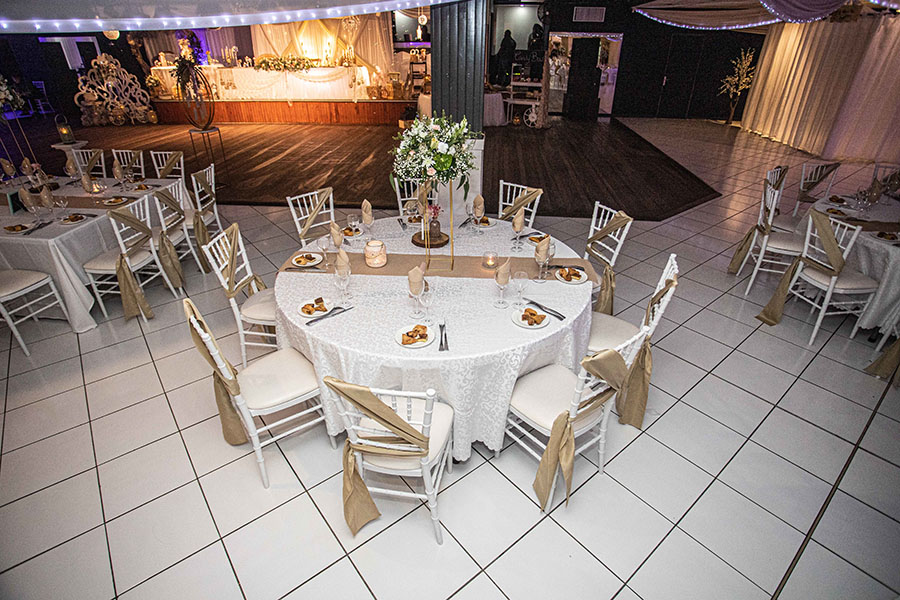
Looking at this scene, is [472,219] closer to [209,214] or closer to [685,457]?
[685,457]

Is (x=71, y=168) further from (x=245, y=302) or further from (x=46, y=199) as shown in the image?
(x=245, y=302)

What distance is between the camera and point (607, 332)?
8.92 feet

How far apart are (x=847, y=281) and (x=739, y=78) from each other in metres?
10.8

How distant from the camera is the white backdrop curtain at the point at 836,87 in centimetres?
748

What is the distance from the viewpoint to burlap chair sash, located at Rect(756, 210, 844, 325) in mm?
3074

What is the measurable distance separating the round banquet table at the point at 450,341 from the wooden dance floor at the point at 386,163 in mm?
3510

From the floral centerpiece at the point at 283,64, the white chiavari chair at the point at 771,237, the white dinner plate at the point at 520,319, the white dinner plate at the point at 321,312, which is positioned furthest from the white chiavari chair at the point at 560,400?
the floral centerpiece at the point at 283,64

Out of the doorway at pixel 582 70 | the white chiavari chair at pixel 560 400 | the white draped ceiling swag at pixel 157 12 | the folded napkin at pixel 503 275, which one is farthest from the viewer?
the doorway at pixel 582 70

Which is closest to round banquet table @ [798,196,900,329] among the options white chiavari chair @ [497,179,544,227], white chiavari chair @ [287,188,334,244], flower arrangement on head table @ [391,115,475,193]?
white chiavari chair @ [497,179,544,227]

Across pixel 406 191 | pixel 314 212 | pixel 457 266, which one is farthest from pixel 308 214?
pixel 457 266

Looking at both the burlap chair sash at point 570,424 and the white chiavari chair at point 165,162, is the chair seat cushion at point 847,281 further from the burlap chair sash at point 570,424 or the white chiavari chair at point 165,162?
the white chiavari chair at point 165,162

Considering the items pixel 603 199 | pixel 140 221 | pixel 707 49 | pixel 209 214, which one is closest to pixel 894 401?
pixel 603 199

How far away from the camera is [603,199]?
6156mm

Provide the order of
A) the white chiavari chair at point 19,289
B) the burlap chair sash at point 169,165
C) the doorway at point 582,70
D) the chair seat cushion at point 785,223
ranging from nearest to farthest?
the white chiavari chair at point 19,289 < the chair seat cushion at point 785,223 < the burlap chair sash at point 169,165 < the doorway at point 582,70
